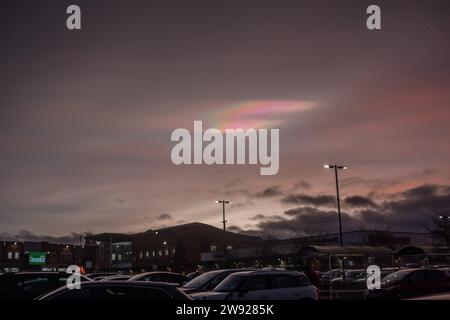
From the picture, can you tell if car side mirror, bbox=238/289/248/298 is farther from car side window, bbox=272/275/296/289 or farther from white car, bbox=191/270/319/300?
car side window, bbox=272/275/296/289

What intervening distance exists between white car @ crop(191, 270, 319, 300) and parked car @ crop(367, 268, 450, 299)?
8.43 meters

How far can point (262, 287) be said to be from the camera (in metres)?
15.9

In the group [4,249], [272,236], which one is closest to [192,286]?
[272,236]

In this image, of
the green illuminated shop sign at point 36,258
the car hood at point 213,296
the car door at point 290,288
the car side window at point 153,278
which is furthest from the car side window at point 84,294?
the green illuminated shop sign at point 36,258

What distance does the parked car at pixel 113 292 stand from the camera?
821 cm

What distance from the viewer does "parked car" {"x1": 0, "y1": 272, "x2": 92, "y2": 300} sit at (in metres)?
14.5

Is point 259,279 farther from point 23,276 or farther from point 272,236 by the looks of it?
point 272,236

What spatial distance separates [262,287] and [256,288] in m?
0.25

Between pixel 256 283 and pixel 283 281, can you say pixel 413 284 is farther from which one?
pixel 256 283

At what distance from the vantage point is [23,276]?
1502 cm

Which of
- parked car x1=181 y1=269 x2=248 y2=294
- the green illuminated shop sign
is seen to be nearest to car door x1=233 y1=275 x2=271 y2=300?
parked car x1=181 y1=269 x2=248 y2=294

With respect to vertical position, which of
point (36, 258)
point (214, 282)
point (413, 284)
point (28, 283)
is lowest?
point (36, 258)

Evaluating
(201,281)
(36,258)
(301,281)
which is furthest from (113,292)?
(36,258)
